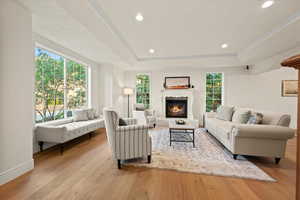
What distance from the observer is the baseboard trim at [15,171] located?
1.81m

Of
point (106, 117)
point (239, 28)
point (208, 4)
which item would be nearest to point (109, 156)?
point (106, 117)

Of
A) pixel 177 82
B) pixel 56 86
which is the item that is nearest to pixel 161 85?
pixel 177 82

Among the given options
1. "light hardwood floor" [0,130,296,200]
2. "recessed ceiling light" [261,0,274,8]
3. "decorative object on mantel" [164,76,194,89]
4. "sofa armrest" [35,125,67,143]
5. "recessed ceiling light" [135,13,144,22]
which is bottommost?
"light hardwood floor" [0,130,296,200]

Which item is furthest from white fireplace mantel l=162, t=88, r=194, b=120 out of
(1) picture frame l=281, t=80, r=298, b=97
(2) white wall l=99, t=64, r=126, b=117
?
(1) picture frame l=281, t=80, r=298, b=97

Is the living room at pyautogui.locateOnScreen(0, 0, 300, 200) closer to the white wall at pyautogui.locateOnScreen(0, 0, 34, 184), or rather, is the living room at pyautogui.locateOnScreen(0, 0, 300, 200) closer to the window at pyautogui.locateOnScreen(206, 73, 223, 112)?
the white wall at pyautogui.locateOnScreen(0, 0, 34, 184)

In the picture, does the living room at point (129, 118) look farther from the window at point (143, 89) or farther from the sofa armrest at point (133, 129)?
the window at point (143, 89)

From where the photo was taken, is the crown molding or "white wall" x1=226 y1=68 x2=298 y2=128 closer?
the crown molding

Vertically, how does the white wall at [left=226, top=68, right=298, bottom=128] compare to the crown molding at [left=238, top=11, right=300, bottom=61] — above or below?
below

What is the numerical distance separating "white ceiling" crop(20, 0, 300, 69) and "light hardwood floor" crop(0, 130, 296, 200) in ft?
8.11

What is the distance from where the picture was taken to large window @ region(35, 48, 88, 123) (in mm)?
3148

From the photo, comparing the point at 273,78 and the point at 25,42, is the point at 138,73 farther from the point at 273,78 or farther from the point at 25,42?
the point at 273,78

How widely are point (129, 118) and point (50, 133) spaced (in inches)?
63.2

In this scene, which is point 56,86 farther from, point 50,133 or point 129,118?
point 129,118

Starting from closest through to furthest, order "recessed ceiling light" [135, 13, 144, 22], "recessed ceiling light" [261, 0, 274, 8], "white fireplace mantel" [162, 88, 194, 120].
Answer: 1. "recessed ceiling light" [261, 0, 274, 8]
2. "recessed ceiling light" [135, 13, 144, 22]
3. "white fireplace mantel" [162, 88, 194, 120]
